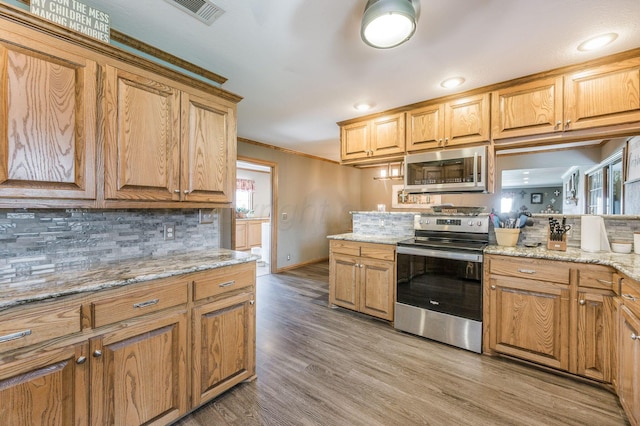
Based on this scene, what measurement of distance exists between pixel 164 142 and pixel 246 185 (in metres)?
6.30

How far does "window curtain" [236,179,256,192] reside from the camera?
7.74 metres

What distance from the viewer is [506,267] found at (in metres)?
2.22

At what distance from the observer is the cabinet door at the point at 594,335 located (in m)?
1.83

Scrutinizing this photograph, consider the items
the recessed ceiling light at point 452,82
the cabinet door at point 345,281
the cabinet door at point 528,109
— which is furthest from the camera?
the cabinet door at point 345,281

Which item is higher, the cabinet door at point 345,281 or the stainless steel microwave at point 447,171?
the stainless steel microwave at point 447,171

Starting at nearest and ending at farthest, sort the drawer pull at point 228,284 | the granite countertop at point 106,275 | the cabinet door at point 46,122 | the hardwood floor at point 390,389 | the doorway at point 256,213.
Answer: the granite countertop at point 106,275
the cabinet door at point 46,122
the hardwood floor at point 390,389
the drawer pull at point 228,284
the doorway at point 256,213

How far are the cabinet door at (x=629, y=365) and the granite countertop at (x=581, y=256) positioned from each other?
0.26 meters

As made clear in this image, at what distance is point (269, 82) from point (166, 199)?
149cm

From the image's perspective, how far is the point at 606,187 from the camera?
7.80ft

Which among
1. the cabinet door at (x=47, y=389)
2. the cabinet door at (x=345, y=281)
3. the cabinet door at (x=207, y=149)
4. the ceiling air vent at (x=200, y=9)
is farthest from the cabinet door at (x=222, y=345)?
the ceiling air vent at (x=200, y=9)

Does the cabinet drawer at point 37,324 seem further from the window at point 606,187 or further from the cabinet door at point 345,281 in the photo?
the window at point 606,187

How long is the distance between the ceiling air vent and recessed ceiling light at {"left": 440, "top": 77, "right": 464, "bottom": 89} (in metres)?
1.99

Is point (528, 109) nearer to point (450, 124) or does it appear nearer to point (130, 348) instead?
point (450, 124)

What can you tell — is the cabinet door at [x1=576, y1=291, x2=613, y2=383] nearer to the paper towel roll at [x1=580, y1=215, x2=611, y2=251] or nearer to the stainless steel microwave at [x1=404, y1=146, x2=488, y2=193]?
the paper towel roll at [x1=580, y1=215, x2=611, y2=251]
